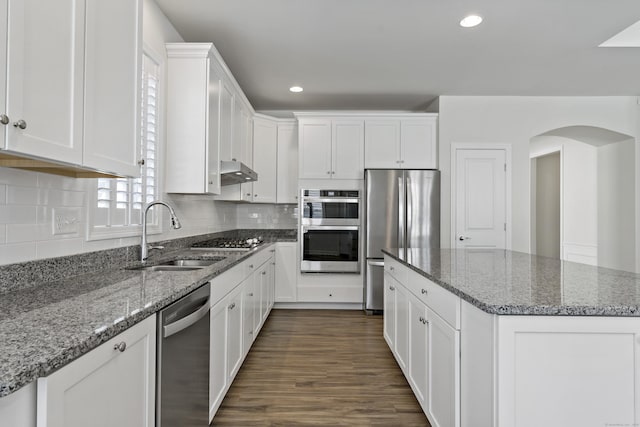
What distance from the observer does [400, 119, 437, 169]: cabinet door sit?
4.58 m

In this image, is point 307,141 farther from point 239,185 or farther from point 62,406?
point 62,406

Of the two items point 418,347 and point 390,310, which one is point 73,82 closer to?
point 418,347

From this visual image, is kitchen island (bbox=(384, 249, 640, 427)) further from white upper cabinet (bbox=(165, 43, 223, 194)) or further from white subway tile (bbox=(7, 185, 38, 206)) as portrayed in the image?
white upper cabinet (bbox=(165, 43, 223, 194))

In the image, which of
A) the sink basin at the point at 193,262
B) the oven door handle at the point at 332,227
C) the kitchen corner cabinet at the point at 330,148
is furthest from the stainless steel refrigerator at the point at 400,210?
the sink basin at the point at 193,262

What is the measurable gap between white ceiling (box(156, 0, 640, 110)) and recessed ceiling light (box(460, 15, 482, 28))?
6cm

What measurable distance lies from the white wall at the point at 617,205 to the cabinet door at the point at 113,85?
568 centimetres

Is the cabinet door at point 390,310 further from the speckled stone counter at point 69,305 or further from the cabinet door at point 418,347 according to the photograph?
the speckled stone counter at point 69,305

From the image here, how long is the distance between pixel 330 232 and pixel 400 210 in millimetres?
890

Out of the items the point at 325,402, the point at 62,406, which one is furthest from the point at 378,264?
the point at 62,406

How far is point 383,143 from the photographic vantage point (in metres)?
4.58

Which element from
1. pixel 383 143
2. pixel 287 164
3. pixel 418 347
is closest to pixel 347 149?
pixel 383 143

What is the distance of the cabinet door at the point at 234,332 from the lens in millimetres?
2278

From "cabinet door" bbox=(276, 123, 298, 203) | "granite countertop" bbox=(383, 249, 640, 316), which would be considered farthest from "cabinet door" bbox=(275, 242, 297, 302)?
"granite countertop" bbox=(383, 249, 640, 316)

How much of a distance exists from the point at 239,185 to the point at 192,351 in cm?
284
